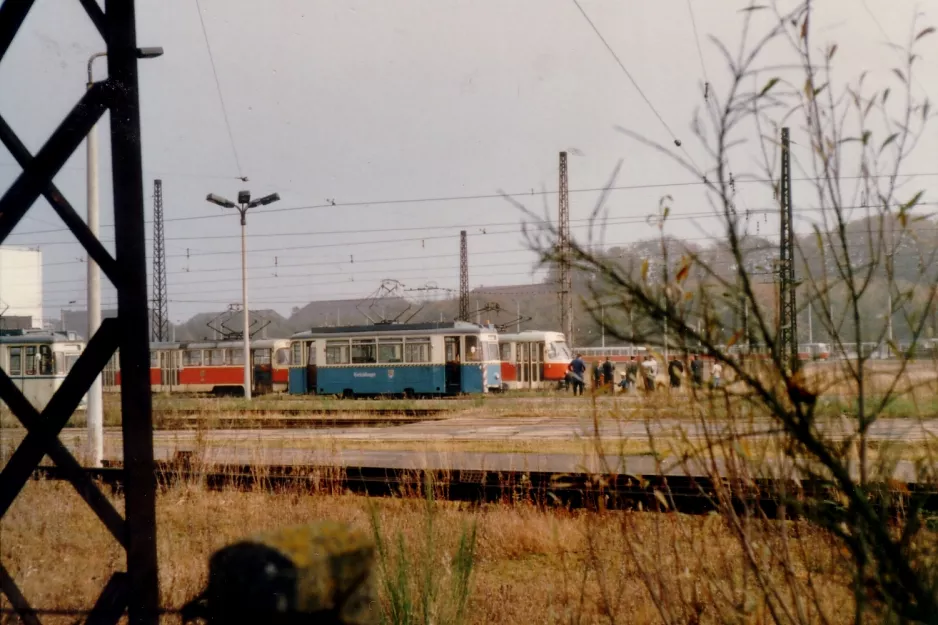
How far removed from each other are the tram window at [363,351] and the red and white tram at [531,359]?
6280 millimetres

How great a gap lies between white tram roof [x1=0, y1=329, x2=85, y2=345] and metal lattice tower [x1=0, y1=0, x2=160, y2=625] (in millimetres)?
24519

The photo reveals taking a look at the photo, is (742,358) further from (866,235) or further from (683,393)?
(866,235)

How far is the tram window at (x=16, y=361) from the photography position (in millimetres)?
22922

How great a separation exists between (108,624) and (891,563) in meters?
2.75

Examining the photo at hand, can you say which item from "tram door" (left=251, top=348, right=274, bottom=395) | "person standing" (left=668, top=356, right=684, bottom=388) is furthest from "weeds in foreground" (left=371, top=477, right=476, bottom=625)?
"tram door" (left=251, top=348, right=274, bottom=395)

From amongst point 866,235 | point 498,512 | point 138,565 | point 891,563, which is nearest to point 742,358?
point 866,235

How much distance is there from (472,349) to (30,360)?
47.0 feet

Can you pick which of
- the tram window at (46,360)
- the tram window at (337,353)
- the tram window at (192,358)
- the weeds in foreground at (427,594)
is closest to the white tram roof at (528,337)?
the tram window at (337,353)

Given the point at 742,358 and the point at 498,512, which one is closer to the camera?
the point at 742,358

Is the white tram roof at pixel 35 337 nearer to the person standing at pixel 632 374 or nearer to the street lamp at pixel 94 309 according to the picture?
the street lamp at pixel 94 309

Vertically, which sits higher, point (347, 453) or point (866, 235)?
point (866, 235)

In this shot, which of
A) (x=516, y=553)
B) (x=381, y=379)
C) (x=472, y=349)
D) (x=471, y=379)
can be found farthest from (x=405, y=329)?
(x=516, y=553)

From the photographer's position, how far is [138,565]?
314 cm

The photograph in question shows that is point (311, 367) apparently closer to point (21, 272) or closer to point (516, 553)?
point (21, 272)
